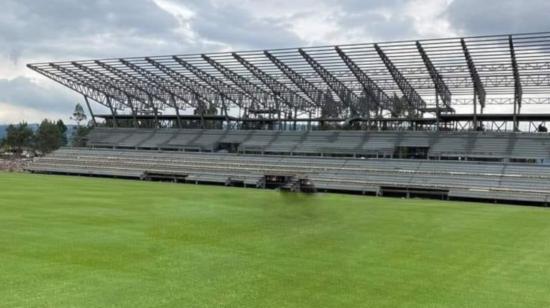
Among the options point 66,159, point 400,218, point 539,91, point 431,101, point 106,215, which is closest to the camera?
point 106,215

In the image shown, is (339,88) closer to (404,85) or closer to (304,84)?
(304,84)

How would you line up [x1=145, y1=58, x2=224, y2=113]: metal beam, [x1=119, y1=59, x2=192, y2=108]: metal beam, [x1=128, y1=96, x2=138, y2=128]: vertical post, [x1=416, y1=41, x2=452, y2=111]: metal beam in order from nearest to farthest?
1. [x1=416, y1=41, x2=452, y2=111]: metal beam
2. [x1=145, y1=58, x2=224, y2=113]: metal beam
3. [x1=119, y1=59, x2=192, y2=108]: metal beam
4. [x1=128, y1=96, x2=138, y2=128]: vertical post

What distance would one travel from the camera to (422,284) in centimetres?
1084

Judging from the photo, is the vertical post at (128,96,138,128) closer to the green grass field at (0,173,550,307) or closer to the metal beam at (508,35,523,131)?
the metal beam at (508,35,523,131)

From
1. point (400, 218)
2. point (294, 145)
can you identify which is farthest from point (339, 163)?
point (400, 218)

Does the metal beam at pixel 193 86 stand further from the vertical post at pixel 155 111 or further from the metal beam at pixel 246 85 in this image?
the vertical post at pixel 155 111

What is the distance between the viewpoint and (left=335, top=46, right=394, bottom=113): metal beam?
45784 mm

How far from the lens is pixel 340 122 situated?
206 ft

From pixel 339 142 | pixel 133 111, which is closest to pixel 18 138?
pixel 133 111

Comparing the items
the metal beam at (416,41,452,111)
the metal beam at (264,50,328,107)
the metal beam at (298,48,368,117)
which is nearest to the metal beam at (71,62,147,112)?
the metal beam at (264,50,328,107)

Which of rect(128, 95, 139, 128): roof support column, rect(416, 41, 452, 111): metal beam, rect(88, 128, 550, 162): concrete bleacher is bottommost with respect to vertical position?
rect(88, 128, 550, 162): concrete bleacher

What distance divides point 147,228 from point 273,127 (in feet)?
164

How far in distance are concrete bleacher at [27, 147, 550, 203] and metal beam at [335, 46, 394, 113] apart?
6.01 metres

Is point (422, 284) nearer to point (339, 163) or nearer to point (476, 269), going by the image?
point (476, 269)
